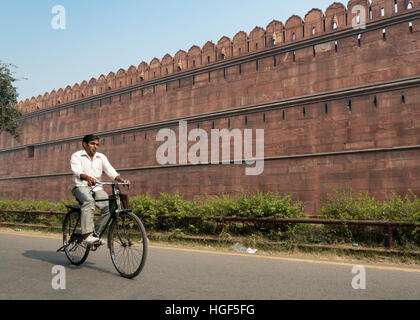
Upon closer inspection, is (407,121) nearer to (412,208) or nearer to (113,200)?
(412,208)

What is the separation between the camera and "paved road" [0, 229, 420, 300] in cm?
319

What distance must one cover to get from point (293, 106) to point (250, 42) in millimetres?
4250

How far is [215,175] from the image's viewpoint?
15.6 metres

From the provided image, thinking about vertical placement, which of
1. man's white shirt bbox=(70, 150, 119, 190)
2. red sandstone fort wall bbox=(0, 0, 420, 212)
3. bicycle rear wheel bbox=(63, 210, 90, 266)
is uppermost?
red sandstone fort wall bbox=(0, 0, 420, 212)

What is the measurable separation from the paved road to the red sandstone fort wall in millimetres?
8235

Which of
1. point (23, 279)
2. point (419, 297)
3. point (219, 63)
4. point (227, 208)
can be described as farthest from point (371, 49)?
point (23, 279)

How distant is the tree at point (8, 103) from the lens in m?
23.0

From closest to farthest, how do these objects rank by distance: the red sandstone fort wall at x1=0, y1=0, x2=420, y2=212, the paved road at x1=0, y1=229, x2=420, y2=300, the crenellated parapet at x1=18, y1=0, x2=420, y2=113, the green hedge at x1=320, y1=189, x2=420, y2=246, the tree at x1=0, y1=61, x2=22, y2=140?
the paved road at x1=0, y1=229, x2=420, y2=300, the green hedge at x1=320, y1=189, x2=420, y2=246, the red sandstone fort wall at x1=0, y1=0, x2=420, y2=212, the crenellated parapet at x1=18, y1=0, x2=420, y2=113, the tree at x1=0, y1=61, x2=22, y2=140

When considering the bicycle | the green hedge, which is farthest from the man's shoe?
the green hedge

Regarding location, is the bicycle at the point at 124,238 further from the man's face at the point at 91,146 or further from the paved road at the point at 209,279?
the man's face at the point at 91,146

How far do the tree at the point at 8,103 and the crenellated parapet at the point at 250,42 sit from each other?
3.79m

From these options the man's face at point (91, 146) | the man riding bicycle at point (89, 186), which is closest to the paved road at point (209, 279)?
the man riding bicycle at point (89, 186)

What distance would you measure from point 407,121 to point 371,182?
8.02 ft

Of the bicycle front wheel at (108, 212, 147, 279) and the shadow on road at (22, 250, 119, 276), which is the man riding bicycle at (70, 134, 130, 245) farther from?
the shadow on road at (22, 250, 119, 276)
